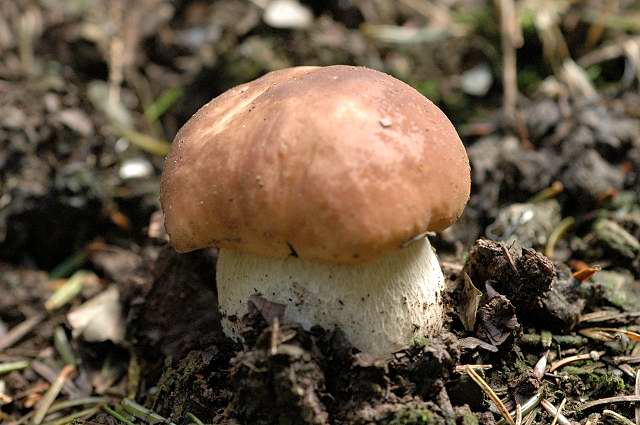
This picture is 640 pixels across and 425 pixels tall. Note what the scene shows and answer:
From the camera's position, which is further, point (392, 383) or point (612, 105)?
point (612, 105)

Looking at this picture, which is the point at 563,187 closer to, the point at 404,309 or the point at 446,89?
the point at 446,89

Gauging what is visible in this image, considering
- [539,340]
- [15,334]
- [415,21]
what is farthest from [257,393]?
[415,21]

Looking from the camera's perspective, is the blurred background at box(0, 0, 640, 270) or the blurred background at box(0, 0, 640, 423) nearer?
the blurred background at box(0, 0, 640, 423)

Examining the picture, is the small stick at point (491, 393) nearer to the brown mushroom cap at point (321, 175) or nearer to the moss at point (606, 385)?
the moss at point (606, 385)

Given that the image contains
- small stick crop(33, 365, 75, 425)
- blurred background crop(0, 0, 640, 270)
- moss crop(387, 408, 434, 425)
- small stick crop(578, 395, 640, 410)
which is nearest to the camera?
moss crop(387, 408, 434, 425)

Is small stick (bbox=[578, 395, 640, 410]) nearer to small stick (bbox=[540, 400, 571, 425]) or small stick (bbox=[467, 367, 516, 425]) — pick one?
small stick (bbox=[540, 400, 571, 425])

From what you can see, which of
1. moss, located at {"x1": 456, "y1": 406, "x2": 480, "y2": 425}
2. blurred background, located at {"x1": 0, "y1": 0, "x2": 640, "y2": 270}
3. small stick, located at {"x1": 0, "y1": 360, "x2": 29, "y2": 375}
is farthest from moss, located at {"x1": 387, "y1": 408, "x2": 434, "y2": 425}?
small stick, located at {"x1": 0, "y1": 360, "x2": 29, "y2": 375}

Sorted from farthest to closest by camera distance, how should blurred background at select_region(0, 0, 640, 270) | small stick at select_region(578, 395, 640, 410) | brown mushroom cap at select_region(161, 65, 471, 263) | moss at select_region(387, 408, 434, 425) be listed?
blurred background at select_region(0, 0, 640, 270) < small stick at select_region(578, 395, 640, 410) < moss at select_region(387, 408, 434, 425) < brown mushroom cap at select_region(161, 65, 471, 263)

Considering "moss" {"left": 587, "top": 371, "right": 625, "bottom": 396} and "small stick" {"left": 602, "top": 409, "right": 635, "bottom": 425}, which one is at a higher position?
"small stick" {"left": 602, "top": 409, "right": 635, "bottom": 425}
